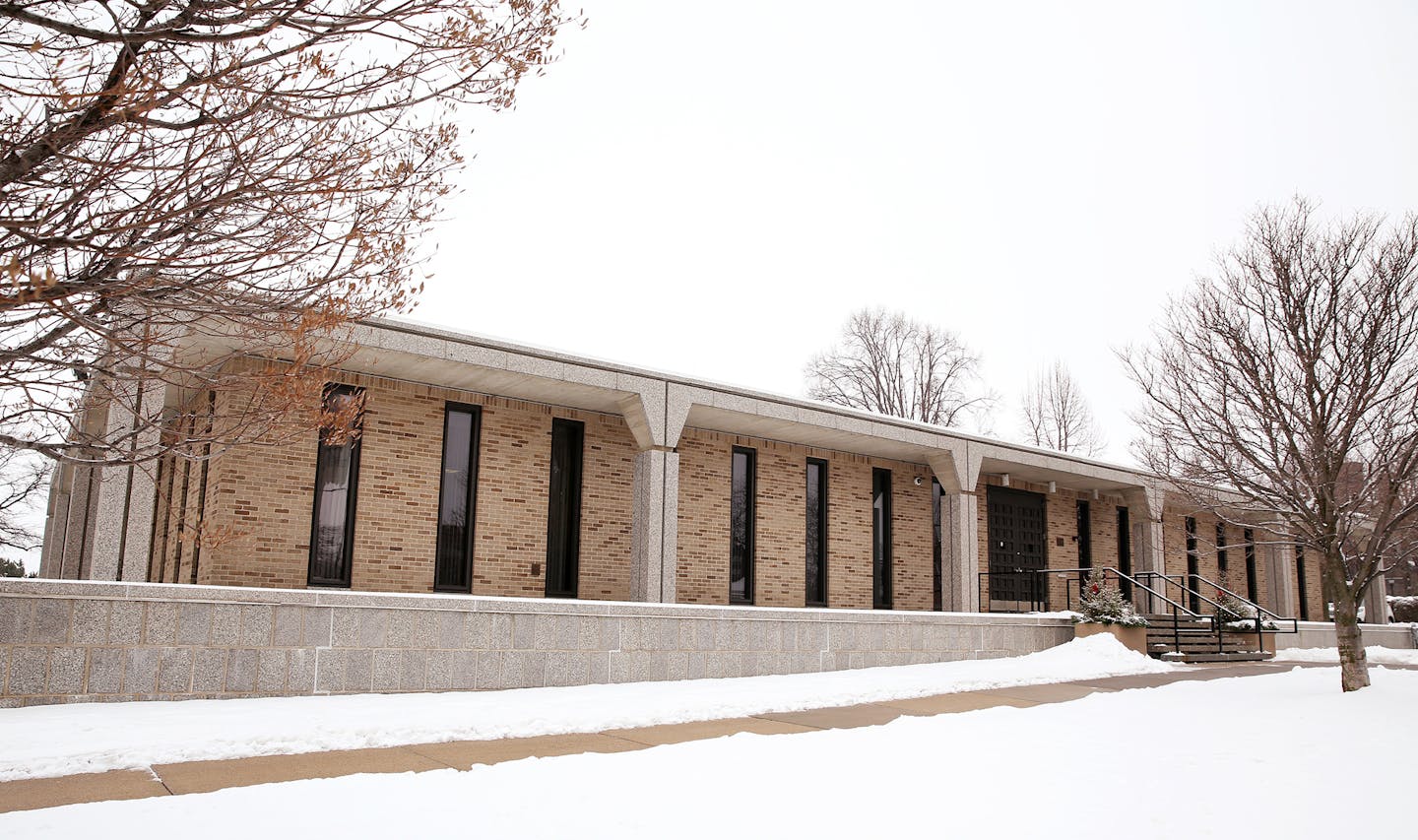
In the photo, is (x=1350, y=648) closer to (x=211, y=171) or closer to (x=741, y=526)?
(x=741, y=526)

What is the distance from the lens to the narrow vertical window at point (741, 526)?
1655 cm

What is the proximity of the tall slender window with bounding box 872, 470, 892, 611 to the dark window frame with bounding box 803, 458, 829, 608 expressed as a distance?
1.42 m

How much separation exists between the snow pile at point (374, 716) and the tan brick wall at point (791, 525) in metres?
4.35

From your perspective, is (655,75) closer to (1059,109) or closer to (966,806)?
(1059,109)

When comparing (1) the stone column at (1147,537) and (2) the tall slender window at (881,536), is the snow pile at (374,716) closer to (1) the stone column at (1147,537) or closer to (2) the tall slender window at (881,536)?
(2) the tall slender window at (881,536)

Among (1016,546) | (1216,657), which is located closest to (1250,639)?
(1216,657)

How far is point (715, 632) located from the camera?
38.8ft

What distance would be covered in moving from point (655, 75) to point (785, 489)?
9315cm

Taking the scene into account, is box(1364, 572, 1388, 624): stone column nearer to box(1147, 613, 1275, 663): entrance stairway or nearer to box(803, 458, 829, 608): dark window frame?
box(1147, 613, 1275, 663): entrance stairway

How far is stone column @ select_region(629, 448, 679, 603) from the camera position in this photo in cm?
1283

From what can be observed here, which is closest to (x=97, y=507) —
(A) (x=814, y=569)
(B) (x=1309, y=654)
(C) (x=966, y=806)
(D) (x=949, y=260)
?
(C) (x=966, y=806)

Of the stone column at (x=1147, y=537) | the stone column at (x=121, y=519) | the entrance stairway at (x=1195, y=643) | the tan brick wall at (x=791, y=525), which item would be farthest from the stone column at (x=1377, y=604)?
the stone column at (x=121, y=519)

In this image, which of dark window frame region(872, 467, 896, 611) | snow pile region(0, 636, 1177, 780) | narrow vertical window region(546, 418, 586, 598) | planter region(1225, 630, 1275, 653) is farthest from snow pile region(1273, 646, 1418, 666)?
narrow vertical window region(546, 418, 586, 598)

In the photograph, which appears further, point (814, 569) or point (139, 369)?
point (814, 569)
